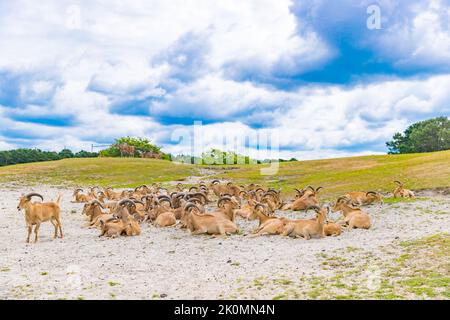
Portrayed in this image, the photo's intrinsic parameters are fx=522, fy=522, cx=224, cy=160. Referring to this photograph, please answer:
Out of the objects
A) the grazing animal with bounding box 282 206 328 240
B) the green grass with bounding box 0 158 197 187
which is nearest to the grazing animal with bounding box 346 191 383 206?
the grazing animal with bounding box 282 206 328 240

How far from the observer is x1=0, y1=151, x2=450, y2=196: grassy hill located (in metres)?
36.8

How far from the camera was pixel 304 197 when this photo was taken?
1143 inches

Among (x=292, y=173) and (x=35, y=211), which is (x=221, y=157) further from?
(x=35, y=211)

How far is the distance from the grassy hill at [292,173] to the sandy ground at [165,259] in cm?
1315

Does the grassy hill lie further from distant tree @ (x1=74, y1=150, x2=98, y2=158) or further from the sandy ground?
distant tree @ (x1=74, y1=150, x2=98, y2=158)

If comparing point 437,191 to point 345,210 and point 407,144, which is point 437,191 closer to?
point 345,210

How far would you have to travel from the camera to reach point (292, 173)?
187 feet

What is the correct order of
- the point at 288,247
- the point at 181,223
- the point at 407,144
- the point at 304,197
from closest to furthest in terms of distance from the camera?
the point at 288,247, the point at 181,223, the point at 304,197, the point at 407,144

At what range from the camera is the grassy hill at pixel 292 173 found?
121ft

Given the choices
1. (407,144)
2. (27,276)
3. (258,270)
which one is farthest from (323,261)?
(407,144)

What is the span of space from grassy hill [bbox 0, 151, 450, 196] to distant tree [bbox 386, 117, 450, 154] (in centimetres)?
3345

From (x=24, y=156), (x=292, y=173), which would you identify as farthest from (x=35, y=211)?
(x=24, y=156)

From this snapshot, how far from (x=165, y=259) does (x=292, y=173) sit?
42142mm
